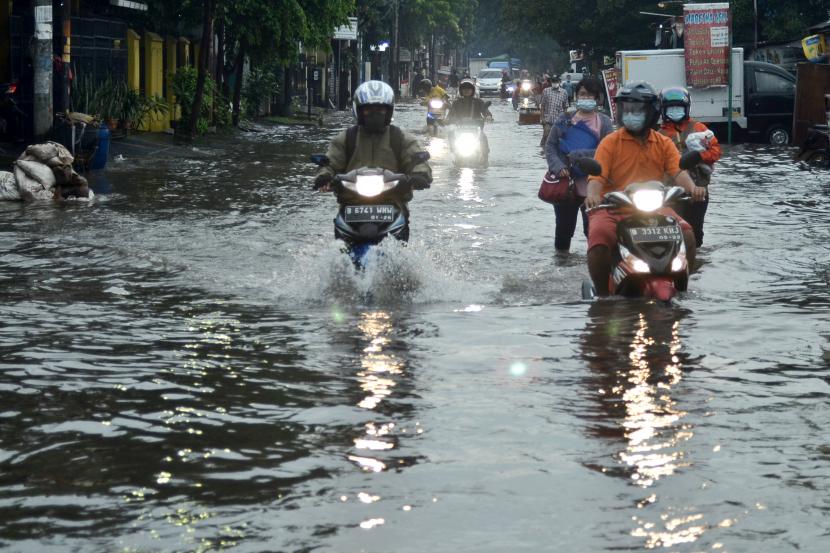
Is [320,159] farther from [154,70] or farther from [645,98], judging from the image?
[154,70]

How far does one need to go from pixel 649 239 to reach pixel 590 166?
1.93ft

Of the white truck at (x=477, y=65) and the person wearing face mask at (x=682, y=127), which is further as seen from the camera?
the white truck at (x=477, y=65)

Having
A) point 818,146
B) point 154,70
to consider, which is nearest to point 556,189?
point 818,146

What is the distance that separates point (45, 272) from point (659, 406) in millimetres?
6464

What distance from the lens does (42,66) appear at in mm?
22016

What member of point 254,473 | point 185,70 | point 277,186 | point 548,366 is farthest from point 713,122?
point 254,473

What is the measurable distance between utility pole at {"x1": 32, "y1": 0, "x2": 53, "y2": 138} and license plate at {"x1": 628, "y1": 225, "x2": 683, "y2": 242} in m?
14.5

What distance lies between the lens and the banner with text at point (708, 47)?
1307 inches

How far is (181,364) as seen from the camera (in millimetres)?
7875

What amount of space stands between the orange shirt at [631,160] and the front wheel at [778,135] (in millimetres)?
23677

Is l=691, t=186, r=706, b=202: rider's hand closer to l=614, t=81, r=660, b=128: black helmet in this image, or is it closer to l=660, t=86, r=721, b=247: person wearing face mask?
l=614, t=81, r=660, b=128: black helmet

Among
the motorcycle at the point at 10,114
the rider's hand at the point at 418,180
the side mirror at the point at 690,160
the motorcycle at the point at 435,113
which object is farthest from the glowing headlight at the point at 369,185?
the motorcycle at the point at 435,113

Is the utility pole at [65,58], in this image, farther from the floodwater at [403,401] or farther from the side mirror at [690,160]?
the side mirror at [690,160]

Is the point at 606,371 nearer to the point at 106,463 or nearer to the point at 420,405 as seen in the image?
the point at 420,405
